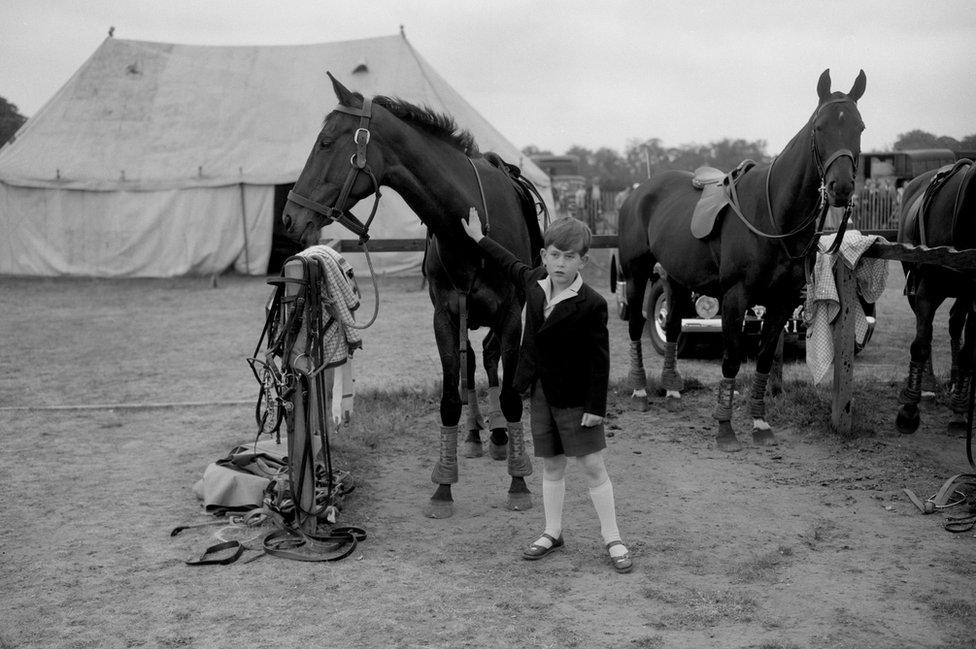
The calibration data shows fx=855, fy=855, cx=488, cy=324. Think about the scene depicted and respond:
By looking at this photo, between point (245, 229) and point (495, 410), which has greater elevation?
point (245, 229)

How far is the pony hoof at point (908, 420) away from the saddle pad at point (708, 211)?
192 centimetres

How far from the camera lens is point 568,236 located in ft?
13.0

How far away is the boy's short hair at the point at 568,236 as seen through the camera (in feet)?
13.0

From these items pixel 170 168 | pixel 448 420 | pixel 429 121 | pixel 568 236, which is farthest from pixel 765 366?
pixel 170 168

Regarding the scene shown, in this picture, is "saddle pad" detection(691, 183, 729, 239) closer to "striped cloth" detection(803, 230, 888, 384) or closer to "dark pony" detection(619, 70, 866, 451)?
"dark pony" detection(619, 70, 866, 451)

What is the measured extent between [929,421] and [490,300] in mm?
3861

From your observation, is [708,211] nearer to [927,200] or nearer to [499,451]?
[927,200]

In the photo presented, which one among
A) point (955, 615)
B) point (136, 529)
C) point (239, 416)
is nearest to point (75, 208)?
point (239, 416)

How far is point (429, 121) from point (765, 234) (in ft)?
8.21

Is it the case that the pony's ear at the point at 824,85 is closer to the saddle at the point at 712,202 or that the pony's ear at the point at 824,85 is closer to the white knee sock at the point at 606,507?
the saddle at the point at 712,202

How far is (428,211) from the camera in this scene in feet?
15.8

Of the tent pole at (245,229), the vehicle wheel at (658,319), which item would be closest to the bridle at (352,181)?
the vehicle wheel at (658,319)

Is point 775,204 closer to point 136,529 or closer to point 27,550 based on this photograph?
point 136,529

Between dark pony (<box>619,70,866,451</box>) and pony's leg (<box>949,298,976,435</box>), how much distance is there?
1.39 m
